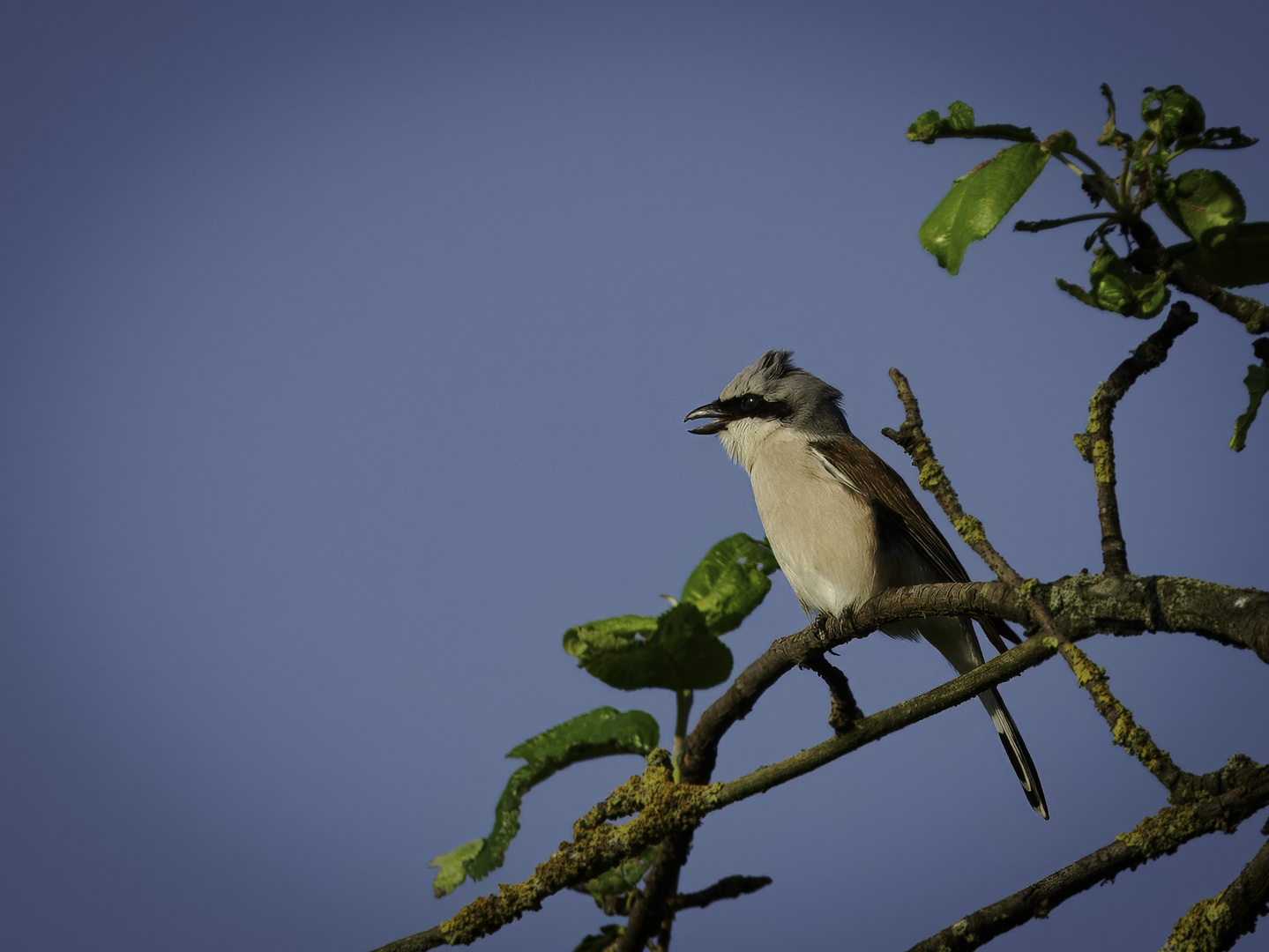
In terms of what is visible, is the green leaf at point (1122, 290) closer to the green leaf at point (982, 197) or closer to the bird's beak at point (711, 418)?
the green leaf at point (982, 197)

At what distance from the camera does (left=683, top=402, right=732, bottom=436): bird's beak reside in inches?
233

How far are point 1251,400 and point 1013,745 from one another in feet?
9.72

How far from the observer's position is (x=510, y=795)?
2656 millimetres

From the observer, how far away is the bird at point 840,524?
185 inches

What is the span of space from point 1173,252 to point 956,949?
5.22 ft

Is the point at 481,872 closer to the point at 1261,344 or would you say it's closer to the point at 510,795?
the point at 510,795

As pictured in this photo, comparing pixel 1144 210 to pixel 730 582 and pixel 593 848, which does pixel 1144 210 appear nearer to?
pixel 730 582

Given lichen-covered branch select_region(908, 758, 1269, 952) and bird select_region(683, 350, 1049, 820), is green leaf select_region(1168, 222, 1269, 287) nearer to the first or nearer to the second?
lichen-covered branch select_region(908, 758, 1269, 952)

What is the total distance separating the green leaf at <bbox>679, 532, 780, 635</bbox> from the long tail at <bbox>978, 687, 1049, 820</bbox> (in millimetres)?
2313

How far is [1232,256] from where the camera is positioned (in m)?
2.09

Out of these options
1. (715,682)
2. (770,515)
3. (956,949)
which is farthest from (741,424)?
(956,949)

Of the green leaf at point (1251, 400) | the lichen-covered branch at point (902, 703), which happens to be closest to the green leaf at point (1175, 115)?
the green leaf at point (1251, 400)

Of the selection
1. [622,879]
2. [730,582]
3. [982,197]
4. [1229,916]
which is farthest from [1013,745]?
[982,197]

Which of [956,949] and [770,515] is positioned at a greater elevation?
[770,515]
